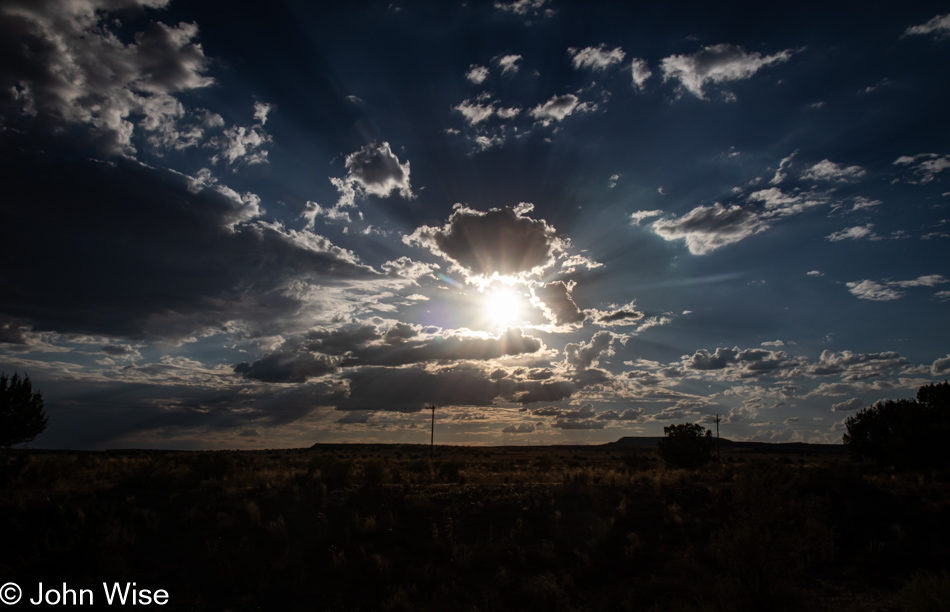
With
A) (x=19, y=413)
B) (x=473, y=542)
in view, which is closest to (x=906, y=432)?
(x=473, y=542)

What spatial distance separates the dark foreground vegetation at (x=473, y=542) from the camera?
13.3 meters

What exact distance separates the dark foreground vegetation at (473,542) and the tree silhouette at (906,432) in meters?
13.4

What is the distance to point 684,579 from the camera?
15.3m

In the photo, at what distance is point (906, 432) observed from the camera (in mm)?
36125

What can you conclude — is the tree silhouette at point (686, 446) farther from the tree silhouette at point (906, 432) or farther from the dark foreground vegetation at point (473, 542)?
the dark foreground vegetation at point (473, 542)

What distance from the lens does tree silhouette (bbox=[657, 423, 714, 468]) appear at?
45.0m

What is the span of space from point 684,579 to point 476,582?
6482mm

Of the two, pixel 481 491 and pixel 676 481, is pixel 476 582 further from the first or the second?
pixel 676 481

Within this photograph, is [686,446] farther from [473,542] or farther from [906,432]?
[473,542]

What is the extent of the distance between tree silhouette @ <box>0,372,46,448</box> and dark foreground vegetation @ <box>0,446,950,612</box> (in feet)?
9.35

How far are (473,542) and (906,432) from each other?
36.7m

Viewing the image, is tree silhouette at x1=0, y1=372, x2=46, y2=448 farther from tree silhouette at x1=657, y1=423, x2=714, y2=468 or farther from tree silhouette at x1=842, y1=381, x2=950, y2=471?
tree silhouette at x1=842, y1=381, x2=950, y2=471

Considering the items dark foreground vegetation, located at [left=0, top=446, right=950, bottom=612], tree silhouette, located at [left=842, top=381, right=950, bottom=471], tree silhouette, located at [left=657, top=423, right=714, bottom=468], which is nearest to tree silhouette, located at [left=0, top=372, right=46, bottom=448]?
dark foreground vegetation, located at [left=0, top=446, right=950, bottom=612]

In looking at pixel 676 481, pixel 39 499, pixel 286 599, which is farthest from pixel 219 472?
pixel 676 481
